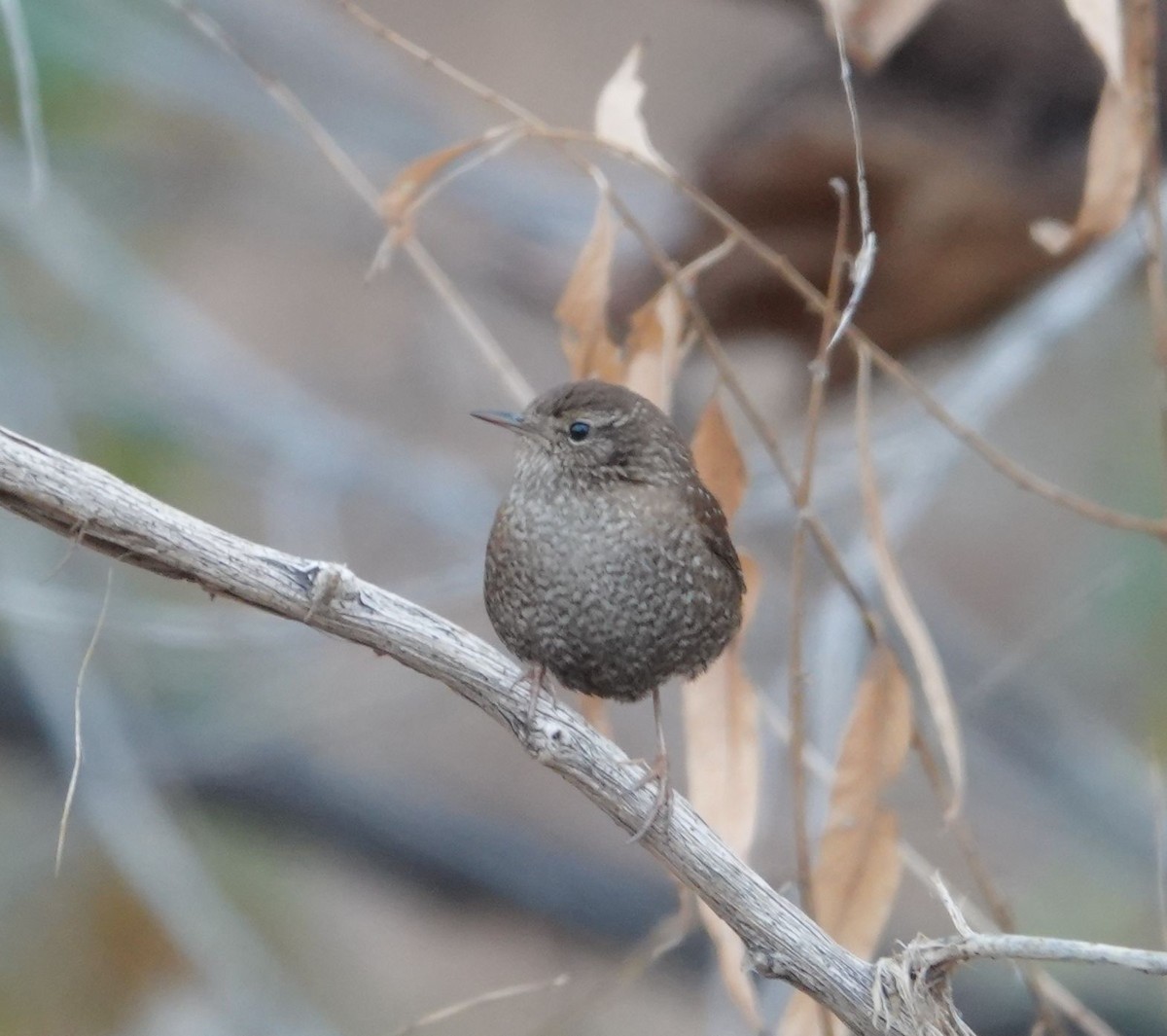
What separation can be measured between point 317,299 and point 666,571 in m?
4.83

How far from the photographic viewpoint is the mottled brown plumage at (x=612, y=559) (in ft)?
7.86

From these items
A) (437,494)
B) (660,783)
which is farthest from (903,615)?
(437,494)

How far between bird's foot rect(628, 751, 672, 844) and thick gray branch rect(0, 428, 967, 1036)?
0.01m

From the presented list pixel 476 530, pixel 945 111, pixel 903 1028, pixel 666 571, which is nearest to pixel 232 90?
pixel 476 530

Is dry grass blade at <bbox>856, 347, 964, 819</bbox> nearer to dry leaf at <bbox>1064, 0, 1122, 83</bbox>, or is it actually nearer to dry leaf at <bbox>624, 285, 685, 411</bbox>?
dry leaf at <bbox>624, 285, 685, 411</bbox>

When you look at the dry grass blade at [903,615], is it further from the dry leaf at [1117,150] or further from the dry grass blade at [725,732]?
the dry leaf at [1117,150]

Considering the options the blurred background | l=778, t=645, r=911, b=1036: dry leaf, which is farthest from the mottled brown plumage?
the blurred background

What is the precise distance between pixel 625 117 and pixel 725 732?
108cm

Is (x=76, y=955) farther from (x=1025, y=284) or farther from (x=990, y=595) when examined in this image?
(x=990, y=595)

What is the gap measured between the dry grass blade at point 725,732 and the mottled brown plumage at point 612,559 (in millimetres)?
215

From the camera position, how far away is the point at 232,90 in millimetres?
5125

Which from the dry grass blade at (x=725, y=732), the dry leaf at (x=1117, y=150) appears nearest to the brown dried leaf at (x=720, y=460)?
the dry grass blade at (x=725, y=732)

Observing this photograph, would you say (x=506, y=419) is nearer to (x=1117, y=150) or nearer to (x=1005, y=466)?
(x=1005, y=466)

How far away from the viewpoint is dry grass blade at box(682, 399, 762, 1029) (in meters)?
2.66
